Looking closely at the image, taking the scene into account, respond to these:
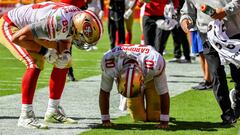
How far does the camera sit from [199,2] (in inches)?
326

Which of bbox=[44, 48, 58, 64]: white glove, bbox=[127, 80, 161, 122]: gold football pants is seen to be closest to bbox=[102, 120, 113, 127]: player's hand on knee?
bbox=[127, 80, 161, 122]: gold football pants

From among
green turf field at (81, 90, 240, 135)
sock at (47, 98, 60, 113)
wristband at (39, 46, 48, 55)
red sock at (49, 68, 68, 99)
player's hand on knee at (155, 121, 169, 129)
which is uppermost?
wristband at (39, 46, 48, 55)

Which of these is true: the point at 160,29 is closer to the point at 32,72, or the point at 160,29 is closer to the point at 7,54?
the point at 32,72

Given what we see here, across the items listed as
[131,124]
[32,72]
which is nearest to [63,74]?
[32,72]

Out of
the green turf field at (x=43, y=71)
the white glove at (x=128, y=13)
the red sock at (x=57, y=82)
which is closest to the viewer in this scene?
the red sock at (x=57, y=82)

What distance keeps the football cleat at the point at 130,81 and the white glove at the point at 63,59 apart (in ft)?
2.69

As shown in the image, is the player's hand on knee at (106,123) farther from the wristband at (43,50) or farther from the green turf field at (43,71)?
the green turf field at (43,71)

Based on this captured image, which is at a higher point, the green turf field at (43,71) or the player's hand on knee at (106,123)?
the player's hand on knee at (106,123)

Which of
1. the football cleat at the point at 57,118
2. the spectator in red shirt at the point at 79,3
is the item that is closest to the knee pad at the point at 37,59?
the football cleat at the point at 57,118

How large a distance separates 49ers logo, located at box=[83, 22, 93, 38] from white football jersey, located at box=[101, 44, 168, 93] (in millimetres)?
431

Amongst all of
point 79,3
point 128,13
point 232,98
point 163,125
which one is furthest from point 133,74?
point 128,13

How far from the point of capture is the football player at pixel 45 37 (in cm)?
758

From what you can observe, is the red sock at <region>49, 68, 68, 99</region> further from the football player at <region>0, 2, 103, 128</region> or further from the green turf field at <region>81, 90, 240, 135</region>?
the green turf field at <region>81, 90, 240, 135</region>

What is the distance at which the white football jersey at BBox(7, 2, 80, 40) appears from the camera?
7.62m
